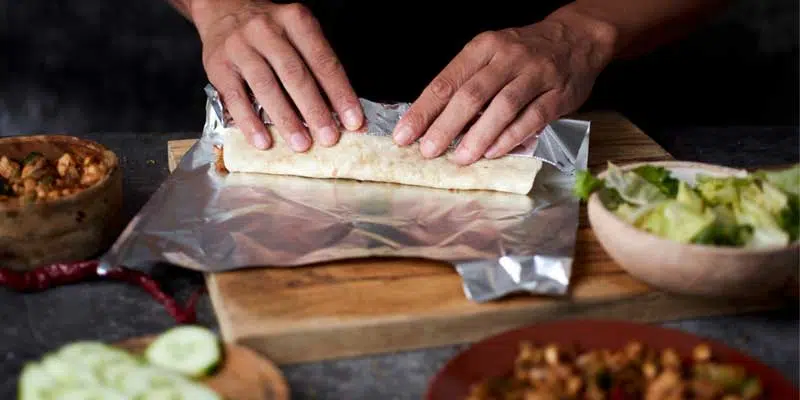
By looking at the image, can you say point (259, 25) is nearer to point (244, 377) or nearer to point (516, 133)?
point (516, 133)

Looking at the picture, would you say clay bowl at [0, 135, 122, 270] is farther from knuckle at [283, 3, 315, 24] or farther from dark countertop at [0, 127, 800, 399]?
knuckle at [283, 3, 315, 24]

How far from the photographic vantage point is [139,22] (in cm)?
364

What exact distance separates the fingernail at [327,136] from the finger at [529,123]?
381 millimetres

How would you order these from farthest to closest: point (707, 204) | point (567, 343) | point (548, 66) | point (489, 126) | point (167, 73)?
1. point (167, 73)
2. point (548, 66)
3. point (489, 126)
4. point (707, 204)
5. point (567, 343)

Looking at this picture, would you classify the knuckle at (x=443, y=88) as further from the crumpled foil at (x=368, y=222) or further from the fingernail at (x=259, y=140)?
the fingernail at (x=259, y=140)

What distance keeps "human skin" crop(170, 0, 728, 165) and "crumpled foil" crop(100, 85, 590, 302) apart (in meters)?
0.07

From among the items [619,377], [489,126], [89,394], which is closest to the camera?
[89,394]

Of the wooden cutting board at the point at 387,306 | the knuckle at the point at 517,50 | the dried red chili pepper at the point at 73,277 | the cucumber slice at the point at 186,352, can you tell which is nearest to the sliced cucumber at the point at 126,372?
the cucumber slice at the point at 186,352

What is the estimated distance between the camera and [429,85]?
2.16 meters

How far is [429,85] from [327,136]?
0.92 feet

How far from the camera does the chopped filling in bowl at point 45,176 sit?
1812 millimetres

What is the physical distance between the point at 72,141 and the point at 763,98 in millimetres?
2983

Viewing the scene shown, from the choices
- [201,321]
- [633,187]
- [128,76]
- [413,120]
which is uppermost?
[633,187]

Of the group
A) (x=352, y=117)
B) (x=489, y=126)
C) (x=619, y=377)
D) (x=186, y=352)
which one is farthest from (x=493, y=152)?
(x=186, y=352)
